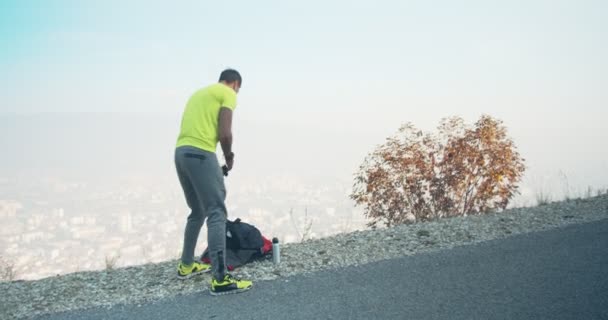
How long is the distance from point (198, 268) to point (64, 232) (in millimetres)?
54146

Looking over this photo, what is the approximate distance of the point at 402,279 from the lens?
453 centimetres

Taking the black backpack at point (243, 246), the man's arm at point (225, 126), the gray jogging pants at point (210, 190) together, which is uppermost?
the man's arm at point (225, 126)

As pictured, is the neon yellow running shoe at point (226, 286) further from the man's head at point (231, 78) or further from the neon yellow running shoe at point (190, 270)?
the man's head at point (231, 78)

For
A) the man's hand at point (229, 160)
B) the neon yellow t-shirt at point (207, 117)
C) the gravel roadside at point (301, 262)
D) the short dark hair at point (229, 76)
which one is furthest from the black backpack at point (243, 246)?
the short dark hair at point (229, 76)

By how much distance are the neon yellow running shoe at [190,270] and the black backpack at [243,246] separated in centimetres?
26

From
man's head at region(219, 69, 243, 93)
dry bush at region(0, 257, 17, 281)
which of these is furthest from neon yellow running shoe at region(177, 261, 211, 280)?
dry bush at region(0, 257, 17, 281)

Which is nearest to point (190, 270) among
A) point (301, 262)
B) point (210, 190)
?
point (210, 190)

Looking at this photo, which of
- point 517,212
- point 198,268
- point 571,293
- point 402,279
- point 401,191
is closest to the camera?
point 571,293

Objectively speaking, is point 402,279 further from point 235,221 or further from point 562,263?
point 235,221

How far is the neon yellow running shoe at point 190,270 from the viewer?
5.09 metres

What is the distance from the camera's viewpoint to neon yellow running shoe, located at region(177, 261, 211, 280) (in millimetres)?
5094

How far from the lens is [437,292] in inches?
161

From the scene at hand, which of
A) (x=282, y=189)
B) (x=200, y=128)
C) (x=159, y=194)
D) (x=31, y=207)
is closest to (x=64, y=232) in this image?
(x=31, y=207)

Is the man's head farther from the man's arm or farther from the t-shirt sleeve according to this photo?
the man's arm
